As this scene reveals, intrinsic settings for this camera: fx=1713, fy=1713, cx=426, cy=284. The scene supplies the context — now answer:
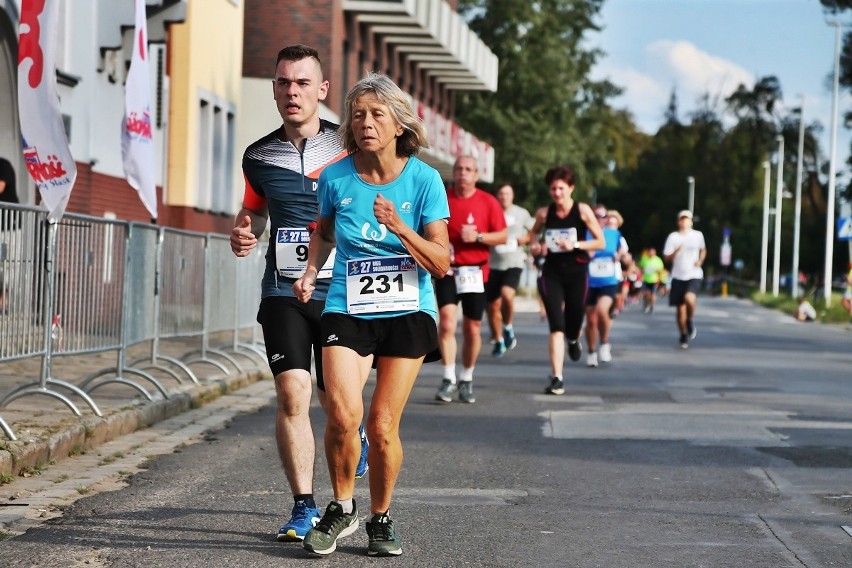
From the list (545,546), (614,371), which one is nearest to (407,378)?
(545,546)

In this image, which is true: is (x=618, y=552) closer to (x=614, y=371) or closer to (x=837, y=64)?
(x=614, y=371)

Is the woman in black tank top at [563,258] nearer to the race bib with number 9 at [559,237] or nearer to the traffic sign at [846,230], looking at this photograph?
the race bib with number 9 at [559,237]

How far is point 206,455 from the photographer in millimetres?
10148

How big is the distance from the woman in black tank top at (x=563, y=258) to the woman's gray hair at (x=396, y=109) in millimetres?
8537

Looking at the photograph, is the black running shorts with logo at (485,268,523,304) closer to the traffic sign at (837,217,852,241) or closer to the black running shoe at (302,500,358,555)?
the black running shoe at (302,500,358,555)

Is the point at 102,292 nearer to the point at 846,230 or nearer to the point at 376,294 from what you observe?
the point at 376,294

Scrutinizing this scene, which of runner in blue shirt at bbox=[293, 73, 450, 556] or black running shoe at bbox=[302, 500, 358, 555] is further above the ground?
runner in blue shirt at bbox=[293, 73, 450, 556]

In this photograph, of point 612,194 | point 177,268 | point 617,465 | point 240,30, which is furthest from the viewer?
point 612,194

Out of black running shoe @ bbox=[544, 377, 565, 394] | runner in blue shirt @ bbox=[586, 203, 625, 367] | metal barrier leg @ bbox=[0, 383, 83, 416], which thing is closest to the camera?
metal barrier leg @ bbox=[0, 383, 83, 416]

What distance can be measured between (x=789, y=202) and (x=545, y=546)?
122957 millimetres

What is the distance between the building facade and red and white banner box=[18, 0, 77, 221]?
28.4 ft

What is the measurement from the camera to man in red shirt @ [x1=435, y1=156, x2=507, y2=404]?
14078mm

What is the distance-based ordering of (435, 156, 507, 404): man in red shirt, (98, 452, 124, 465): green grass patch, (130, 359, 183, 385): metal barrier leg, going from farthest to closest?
(435, 156, 507, 404): man in red shirt < (130, 359, 183, 385): metal barrier leg < (98, 452, 124, 465): green grass patch

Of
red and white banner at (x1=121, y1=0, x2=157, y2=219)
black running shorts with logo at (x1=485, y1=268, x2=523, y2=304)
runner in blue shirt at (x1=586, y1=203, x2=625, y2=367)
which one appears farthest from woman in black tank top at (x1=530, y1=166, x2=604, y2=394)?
red and white banner at (x1=121, y1=0, x2=157, y2=219)
